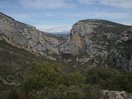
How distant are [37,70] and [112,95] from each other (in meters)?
25.6

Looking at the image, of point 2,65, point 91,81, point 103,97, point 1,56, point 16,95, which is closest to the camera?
point 16,95

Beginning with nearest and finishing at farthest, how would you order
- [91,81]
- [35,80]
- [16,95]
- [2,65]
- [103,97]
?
[16,95]
[103,97]
[35,80]
[91,81]
[2,65]

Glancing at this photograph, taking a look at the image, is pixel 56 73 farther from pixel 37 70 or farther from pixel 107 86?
pixel 107 86

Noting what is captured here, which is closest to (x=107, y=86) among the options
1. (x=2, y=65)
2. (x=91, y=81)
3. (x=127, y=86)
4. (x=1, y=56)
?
(x=127, y=86)

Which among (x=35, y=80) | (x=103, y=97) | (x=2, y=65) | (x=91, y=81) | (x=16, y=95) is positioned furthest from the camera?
A: (x=2, y=65)

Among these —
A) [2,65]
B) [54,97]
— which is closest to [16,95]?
[54,97]

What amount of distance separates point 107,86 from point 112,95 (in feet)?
81.4

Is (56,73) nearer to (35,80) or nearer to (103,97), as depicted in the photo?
(35,80)

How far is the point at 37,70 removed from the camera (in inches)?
2724

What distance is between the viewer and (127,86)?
232ft

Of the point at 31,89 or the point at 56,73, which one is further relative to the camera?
the point at 56,73

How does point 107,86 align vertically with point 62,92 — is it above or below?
Answer: below

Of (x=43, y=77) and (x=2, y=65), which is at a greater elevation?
(x=43, y=77)

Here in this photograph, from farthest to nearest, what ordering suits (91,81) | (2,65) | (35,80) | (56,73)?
(2,65) < (91,81) < (56,73) < (35,80)
